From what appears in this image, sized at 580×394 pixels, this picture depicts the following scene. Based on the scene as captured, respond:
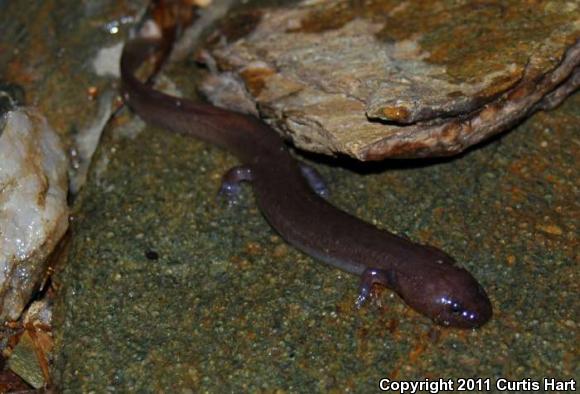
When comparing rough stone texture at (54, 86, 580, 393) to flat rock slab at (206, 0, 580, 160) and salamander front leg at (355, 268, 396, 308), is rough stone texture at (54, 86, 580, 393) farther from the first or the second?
flat rock slab at (206, 0, 580, 160)

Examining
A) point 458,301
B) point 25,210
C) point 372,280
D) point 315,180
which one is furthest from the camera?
point 315,180

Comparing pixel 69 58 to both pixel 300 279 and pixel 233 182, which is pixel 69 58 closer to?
pixel 233 182

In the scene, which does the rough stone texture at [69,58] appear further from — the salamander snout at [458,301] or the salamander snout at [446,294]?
the salamander snout at [458,301]

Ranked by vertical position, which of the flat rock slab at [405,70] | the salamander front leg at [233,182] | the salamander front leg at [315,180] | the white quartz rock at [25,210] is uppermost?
the white quartz rock at [25,210]

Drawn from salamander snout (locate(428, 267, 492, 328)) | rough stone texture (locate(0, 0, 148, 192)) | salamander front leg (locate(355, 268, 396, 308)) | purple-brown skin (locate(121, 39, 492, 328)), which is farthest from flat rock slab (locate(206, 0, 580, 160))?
rough stone texture (locate(0, 0, 148, 192))

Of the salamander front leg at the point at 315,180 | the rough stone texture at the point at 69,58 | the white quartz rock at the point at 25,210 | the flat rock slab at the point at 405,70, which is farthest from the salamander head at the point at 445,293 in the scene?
the rough stone texture at the point at 69,58

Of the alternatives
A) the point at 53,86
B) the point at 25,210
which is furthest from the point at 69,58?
the point at 25,210

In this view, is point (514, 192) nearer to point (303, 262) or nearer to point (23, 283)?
point (303, 262)
